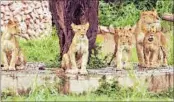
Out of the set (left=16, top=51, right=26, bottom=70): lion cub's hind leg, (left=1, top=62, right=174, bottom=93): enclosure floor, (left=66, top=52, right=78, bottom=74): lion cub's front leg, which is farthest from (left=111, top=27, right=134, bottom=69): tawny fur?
(left=16, top=51, right=26, bottom=70): lion cub's hind leg

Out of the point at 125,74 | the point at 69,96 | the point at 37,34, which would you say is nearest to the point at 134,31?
the point at 125,74

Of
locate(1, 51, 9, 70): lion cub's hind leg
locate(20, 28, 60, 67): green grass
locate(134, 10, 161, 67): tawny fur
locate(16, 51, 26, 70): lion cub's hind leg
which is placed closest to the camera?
locate(1, 51, 9, 70): lion cub's hind leg

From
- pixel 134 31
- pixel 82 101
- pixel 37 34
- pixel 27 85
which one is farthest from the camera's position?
pixel 37 34

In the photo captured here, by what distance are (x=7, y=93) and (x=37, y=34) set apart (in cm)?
590

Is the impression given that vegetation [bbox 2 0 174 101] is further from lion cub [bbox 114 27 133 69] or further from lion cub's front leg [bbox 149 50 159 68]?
lion cub's front leg [bbox 149 50 159 68]

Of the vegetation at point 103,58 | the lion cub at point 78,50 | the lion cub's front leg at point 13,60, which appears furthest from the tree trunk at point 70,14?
the lion cub's front leg at point 13,60

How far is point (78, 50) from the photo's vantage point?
8.27 metres

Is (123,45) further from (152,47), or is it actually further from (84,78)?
(84,78)

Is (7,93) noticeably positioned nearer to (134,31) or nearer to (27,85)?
(27,85)

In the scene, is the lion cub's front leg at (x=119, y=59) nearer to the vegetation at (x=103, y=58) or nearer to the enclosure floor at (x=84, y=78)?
the enclosure floor at (x=84, y=78)

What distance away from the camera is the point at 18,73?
8336mm

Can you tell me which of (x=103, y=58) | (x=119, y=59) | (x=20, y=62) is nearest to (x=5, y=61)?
(x=20, y=62)

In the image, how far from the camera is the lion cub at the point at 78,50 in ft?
26.9

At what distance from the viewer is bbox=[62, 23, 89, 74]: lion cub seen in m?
8.20
